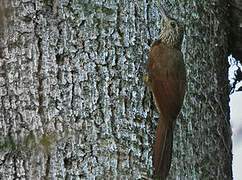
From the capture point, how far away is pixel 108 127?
2.97m

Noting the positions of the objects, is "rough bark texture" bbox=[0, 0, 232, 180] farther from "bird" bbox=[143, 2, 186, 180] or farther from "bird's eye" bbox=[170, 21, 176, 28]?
"bird's eye" bbox=[170, 21, 176, 28]

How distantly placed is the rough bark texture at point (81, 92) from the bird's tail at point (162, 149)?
4 centimetres

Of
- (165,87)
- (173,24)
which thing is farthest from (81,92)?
(173,24)

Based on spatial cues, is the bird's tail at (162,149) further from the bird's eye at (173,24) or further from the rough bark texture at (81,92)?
the bird's eye at (173,24)

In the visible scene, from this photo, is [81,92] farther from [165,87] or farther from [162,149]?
[165,87]

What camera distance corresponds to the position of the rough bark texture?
286cm

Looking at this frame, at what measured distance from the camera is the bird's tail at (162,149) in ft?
9.87

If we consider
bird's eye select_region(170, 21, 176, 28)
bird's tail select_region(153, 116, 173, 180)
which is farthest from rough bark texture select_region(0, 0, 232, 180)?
bird's eye select_region(170, 21, 176, 28)

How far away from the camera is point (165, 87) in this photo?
341 cm

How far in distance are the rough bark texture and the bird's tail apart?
0.14ft

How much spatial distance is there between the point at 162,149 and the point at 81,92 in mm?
562

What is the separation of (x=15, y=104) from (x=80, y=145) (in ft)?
1.37

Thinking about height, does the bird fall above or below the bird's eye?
below

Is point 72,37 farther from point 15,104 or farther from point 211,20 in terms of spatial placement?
point 211,20
